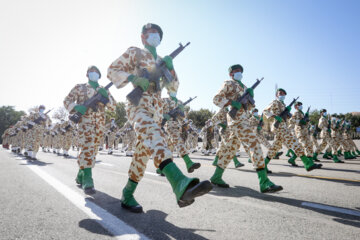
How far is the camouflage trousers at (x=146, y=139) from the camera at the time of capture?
2.20 meters

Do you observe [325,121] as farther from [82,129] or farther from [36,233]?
[36,233]

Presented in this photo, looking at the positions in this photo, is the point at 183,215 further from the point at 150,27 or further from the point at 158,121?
the point at 150,27

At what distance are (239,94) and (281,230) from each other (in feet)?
9.71

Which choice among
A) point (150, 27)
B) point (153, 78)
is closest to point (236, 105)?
point (153, 78)

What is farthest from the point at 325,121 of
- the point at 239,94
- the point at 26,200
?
the point at 26,200

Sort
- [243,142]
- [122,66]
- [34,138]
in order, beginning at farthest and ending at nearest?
[34,138]
[243,142]
[122,66]

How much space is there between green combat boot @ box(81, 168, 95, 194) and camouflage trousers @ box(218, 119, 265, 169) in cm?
246

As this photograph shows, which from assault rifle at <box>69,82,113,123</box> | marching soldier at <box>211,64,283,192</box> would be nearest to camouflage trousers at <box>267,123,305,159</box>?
marching soldier at <box>211,64,283,192</box>

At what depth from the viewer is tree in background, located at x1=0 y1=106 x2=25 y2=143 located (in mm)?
66375

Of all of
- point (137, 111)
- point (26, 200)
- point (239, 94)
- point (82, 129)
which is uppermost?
point (239, 94)

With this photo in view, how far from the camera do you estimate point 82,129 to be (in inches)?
172

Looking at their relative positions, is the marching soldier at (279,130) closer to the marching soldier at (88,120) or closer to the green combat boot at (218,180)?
the green combat boot at (218,180)

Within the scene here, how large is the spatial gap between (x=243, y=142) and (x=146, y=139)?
237 centimetres

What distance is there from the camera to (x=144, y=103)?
278 centimetres
